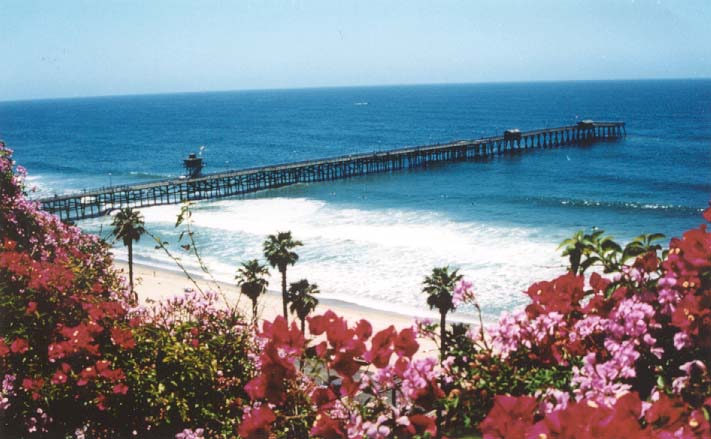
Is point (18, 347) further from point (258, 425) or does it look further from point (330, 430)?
point (330, 430)

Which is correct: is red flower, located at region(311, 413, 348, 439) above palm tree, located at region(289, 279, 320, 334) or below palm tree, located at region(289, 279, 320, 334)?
above

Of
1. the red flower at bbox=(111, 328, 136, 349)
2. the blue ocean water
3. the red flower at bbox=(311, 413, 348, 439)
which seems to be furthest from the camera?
the blue ocean water

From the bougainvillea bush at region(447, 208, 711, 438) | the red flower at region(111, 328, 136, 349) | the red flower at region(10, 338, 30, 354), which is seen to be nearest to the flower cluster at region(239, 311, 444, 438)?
the bougainvillea bush at region(447, 208, 711, 438)

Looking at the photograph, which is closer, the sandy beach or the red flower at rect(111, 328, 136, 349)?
the red flower at rect(111, 328, 136, 349)

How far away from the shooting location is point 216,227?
156 feet

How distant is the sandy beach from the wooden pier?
882 cm

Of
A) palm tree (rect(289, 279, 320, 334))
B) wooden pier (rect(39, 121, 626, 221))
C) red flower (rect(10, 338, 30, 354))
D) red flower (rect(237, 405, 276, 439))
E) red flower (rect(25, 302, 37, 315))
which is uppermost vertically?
red flower (rect(237, 405, 276, 439))

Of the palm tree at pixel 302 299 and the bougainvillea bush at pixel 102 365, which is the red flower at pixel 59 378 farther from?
the palm tree at pixel 302 299

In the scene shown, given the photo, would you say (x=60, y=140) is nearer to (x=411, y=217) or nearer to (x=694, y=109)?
(x=411, y=217)

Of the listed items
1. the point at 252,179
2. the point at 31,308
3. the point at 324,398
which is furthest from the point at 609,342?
the point at 252,179

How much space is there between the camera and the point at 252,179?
64250 millimetres

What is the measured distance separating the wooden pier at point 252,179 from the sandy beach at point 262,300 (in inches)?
347

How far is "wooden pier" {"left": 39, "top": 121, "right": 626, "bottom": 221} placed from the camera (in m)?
55.0

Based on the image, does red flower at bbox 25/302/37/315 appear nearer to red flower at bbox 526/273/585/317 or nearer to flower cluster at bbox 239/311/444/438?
flower cluster at bbox 239/311/444/438
